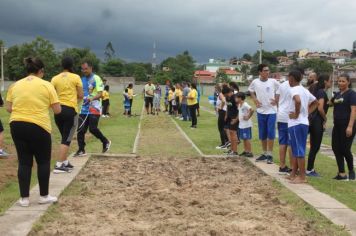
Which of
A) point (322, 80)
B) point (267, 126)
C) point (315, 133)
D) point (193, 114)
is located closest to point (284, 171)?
point (315, 133)

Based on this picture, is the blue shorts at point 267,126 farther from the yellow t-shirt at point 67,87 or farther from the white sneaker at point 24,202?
the white sneaker at point 24,202

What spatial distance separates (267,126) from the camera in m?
10.1

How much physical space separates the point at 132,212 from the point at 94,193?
4.07 feet

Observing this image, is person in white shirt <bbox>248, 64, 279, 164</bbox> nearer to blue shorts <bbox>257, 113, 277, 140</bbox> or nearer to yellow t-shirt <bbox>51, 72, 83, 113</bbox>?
blue shorts <bbox>257, 113, 277, 140</bbox>

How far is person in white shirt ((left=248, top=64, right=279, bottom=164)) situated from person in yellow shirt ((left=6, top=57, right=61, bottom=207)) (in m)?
4.90

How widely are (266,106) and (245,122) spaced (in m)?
1.24

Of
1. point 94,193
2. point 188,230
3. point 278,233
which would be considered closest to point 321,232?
point 278,233

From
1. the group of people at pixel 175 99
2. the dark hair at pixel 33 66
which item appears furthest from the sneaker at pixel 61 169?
the group of people at pixel 175 99

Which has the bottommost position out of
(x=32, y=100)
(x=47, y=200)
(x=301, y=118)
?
(x=47, y=200)

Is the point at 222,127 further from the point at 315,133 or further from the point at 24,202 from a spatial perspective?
the point at 24,202

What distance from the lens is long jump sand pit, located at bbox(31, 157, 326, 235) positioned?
548 centimetres

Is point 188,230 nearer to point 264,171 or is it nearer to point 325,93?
point 264,171

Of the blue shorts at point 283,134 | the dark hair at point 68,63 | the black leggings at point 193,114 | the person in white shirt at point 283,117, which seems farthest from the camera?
the black leggings at point 193,114

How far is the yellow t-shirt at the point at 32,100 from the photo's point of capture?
6.20 m
